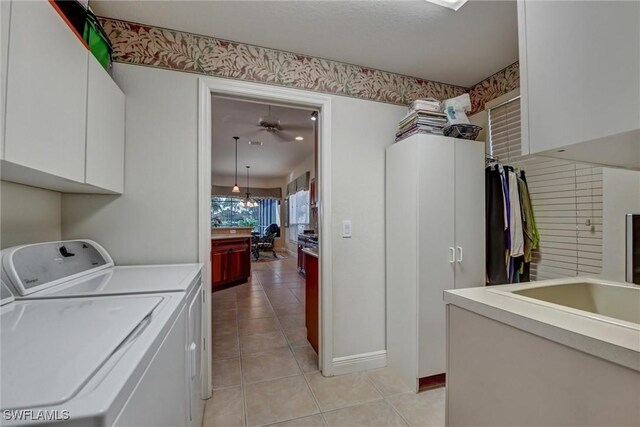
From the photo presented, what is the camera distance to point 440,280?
6.45 feet

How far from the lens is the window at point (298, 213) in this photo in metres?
7.55

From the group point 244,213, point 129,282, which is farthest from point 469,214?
point 244,213

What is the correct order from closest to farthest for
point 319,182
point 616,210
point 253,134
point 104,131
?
point 104,131
point 616,210
point 319,182
point 253,134

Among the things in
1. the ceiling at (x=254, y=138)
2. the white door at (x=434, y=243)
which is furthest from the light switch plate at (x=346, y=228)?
the ceiling at (x=254, y=138)

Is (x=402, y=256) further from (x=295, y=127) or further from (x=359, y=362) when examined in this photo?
(x=295, y=127)

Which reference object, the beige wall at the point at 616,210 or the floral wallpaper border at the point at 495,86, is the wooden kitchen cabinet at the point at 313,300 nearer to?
the beige wall at the point at 616,210

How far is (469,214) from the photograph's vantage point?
6.74 feet

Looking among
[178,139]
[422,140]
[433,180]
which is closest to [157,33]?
[178,139]

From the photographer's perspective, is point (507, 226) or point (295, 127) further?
point (295, 127)

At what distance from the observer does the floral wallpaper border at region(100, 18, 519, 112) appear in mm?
1773

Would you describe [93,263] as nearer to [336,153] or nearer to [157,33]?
[157,33]

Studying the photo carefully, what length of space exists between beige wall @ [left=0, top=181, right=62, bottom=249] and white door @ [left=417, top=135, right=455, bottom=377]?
223cm

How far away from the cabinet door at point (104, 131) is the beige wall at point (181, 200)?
0.11 metres

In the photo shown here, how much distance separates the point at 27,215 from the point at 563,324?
2276 mm
